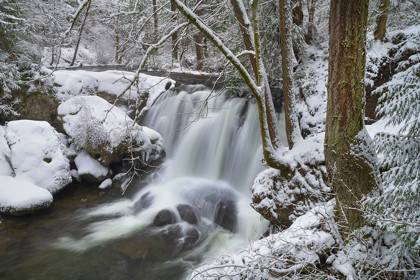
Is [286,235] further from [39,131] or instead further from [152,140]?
[39,131]

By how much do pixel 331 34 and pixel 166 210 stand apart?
5.74m

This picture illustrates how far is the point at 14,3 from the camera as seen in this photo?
34.0 feet

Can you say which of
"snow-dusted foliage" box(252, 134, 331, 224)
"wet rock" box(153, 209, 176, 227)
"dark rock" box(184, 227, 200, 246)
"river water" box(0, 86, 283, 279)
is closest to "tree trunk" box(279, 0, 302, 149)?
"snow-dusted foliage" box(252, 134, 331, 224)

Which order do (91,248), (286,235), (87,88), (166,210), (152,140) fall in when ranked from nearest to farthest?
(286,235) → (91,248) → (166,210) → (152,140) → (87,88)

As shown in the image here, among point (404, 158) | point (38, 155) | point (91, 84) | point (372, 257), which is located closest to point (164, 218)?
point (38, 155)

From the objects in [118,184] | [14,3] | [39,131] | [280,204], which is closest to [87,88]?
[39,131]

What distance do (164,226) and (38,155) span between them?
15.2 feet

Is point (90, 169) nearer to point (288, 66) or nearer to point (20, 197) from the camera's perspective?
point (20, 197)

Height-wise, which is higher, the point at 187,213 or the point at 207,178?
the point at 207,178

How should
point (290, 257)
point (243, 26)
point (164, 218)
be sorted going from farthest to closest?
point (164, 218) < point (243, 26) < point (290, 257)

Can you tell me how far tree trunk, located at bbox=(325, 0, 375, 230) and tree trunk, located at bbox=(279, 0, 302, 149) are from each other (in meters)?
2.31

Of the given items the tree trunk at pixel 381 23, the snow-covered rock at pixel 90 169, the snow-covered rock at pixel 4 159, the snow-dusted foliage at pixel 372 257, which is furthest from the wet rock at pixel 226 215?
the tree trunk at pixel 381 23

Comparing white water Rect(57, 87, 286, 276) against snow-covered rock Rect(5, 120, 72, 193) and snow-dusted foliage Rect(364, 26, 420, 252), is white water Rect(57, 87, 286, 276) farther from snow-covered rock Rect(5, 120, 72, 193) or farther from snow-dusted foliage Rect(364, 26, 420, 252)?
snow-dusted foliage Rect(364, 26, 420, 252)

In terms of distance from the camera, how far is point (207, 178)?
27.4 feet
